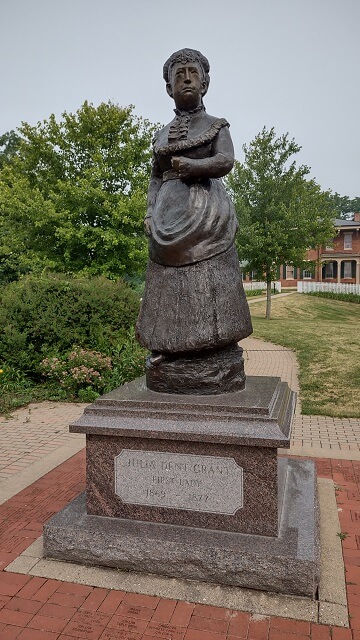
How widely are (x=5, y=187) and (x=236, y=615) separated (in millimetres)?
A: 15951

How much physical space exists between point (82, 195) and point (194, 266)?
1234 cm

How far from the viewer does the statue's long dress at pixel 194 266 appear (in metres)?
3.62

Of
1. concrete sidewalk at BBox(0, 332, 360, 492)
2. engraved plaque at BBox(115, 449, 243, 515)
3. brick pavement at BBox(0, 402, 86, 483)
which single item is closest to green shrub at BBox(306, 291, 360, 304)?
concrete sidewalk at BBox(0, 332, 360, 492)

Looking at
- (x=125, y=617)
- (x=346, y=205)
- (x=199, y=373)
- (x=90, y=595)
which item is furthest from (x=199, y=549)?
(x=346, y=205)

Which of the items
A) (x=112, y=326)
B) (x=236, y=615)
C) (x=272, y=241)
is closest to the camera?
(x=236, y=615)

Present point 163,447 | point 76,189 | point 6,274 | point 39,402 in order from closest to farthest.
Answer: point 163,447, point 39,402, point 76,189, point 6,274

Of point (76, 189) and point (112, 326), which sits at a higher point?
point (76, 189)

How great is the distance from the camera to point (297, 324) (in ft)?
72.3

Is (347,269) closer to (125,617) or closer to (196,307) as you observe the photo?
(196,307)

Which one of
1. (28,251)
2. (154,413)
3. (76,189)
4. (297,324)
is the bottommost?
(297,324)

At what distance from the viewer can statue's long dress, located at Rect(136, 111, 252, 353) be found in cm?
362

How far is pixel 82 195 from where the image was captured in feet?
49.6

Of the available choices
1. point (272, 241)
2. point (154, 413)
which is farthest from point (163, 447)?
point (272, 241)

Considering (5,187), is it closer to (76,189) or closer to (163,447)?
(76,189)
